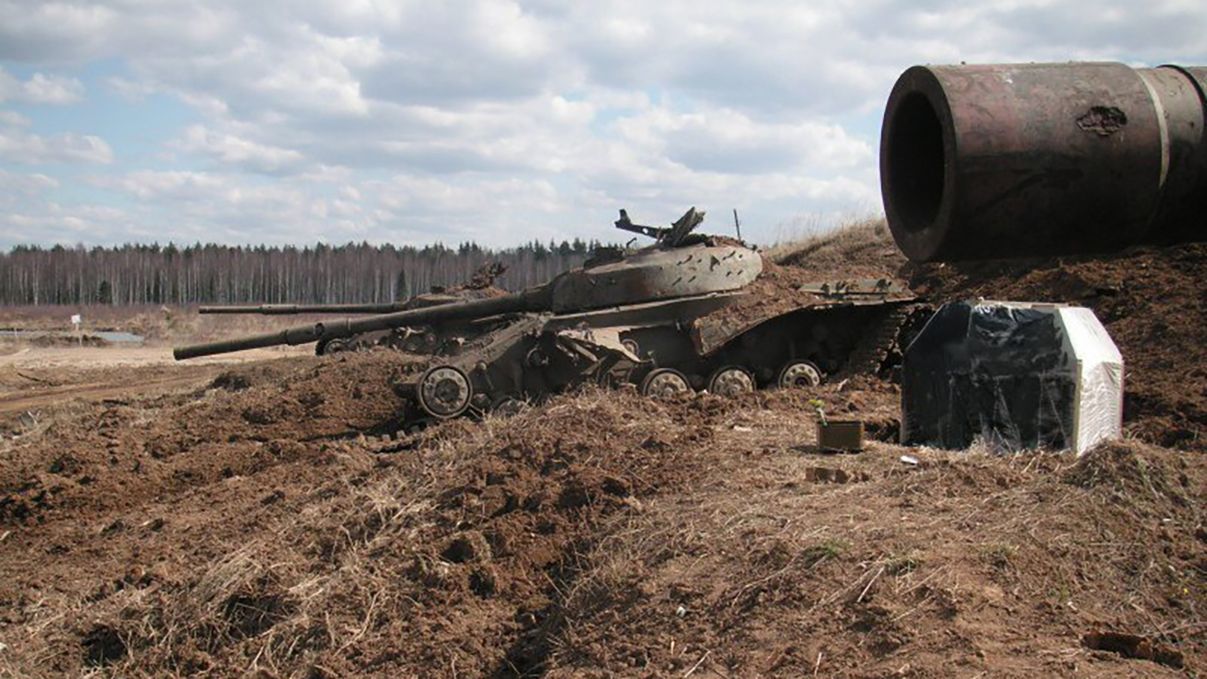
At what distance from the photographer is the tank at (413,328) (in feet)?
61.2

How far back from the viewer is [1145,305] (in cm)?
1389

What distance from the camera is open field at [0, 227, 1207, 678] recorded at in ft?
16.4

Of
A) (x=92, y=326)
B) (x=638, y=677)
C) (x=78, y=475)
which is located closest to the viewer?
(x=638, y=677)

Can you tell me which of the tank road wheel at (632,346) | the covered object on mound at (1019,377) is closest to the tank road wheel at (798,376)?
the tank road wheel at (632,346)

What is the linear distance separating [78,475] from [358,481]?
11.3 feet

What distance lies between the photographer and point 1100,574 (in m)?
5.29

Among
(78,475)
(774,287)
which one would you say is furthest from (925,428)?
(78,475)

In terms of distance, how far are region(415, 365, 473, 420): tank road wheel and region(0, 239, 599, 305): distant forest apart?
62217 mm

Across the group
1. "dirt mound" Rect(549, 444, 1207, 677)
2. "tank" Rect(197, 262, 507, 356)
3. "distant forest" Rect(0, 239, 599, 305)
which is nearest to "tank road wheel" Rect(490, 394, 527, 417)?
"tank" Rect(197, 262, 507, 356)

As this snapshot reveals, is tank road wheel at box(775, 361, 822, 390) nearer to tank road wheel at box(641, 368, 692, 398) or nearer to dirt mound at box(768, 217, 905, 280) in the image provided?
tank road wheel at box(641, 368, 692, 398)

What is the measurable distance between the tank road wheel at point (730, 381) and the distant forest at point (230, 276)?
62071 mm

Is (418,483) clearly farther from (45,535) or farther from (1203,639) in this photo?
(1203,639)

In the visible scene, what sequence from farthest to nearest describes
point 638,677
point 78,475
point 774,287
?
1. point 774,287
2. point 78,475
3. point 638,677

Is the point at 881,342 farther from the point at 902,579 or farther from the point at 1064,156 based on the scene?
the point at 1064,156
